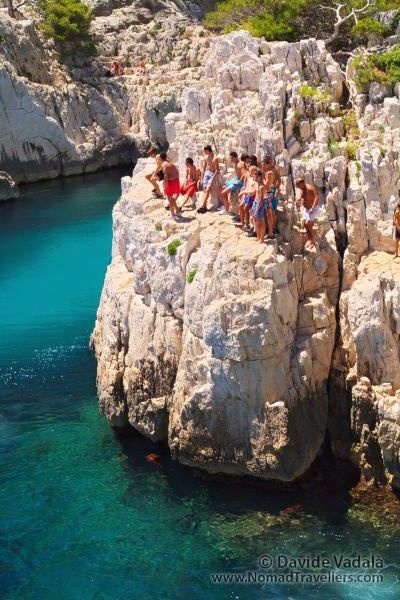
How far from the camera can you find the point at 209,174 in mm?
21891

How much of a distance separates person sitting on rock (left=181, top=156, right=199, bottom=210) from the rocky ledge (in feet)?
2.88

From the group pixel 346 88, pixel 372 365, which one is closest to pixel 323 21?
pixel 346 88

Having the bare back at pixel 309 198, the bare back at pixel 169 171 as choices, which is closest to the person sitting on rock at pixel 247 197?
the bare back at pixel 309 198

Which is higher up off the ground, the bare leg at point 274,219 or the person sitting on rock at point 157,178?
the person sitting on rock at point 157,178


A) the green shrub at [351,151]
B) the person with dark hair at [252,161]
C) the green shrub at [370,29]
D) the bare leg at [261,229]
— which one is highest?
the green shrub at [370,29]

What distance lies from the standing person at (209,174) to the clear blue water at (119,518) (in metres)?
6.57

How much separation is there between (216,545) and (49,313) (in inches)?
608

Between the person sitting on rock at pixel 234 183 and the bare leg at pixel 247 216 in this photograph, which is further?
the person sitting on rock at pixel 234 183

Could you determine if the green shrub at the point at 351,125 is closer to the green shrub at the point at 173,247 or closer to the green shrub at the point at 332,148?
the green shrub at the point at 332,148

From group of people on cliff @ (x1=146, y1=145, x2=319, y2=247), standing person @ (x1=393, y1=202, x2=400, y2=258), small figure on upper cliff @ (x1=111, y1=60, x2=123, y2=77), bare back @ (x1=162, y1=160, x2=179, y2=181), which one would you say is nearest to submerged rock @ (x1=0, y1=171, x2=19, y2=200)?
small figure on upper cliff @ (x1=111, y1=60, x2=123, y2=77)

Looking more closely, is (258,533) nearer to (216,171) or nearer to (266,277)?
(266,277)

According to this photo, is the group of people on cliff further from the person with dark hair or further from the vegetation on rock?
the vegetation on rock

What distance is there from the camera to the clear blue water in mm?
17000

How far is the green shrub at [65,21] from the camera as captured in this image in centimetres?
5834
